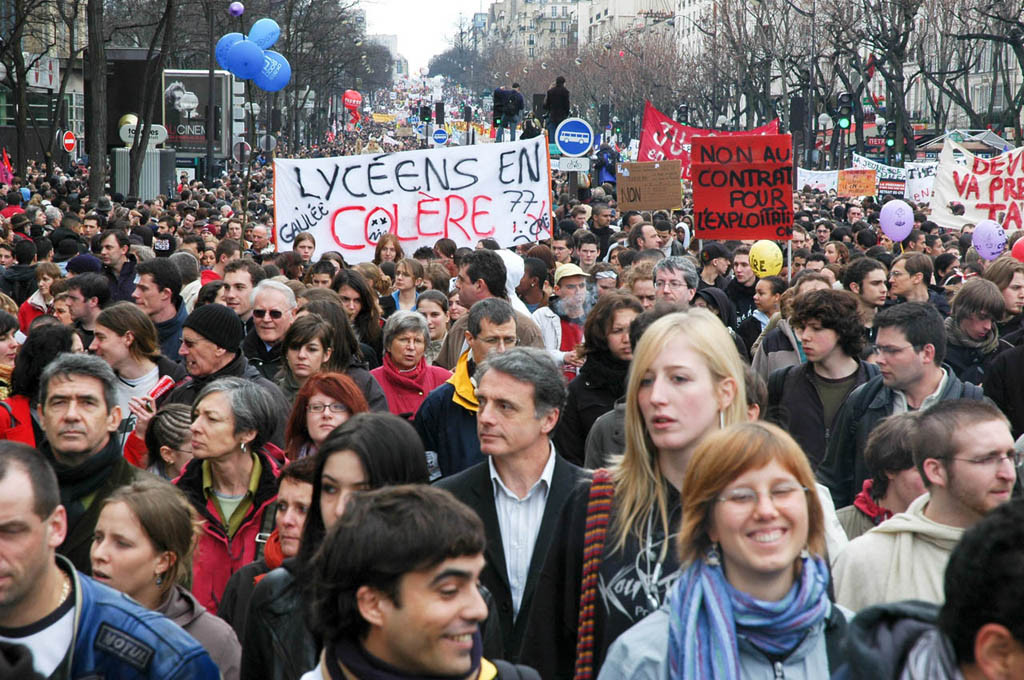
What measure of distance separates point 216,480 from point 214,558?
1.15 feet

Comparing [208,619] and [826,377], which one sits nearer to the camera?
[208,619]

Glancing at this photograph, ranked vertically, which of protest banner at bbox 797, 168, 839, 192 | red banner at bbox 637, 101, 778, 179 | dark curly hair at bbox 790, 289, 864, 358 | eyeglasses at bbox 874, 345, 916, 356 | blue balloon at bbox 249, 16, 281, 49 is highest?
blue balloon at bbox 249, 16, 281, 49

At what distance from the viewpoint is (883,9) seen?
44.1 meters

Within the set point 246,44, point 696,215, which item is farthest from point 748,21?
point 696,215

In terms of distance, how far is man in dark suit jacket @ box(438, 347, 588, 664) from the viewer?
4199 millimetres

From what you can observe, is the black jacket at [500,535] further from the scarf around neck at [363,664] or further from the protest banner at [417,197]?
the protest banner at [417,197]

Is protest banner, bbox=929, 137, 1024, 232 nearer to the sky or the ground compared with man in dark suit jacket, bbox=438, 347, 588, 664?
nearer to the sky

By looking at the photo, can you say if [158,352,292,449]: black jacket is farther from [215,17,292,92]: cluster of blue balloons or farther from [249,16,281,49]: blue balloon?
[249,16,281,49]: blue balloon

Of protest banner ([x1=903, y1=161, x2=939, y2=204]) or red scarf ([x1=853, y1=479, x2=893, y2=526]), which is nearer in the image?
red scarf ([x1=853, y1=479, x2=893, y2=526])

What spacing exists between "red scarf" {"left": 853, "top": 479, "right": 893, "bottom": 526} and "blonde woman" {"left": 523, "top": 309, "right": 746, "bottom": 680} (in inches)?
44.2

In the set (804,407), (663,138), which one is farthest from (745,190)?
(663,138)

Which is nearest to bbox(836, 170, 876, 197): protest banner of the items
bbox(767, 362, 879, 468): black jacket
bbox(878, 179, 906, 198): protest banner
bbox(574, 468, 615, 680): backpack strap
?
bbox(878, 179, 906, 198): protest banner

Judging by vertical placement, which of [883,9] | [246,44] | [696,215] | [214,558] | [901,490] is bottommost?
[214,558]

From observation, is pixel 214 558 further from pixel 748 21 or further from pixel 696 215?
pixel 748 21
